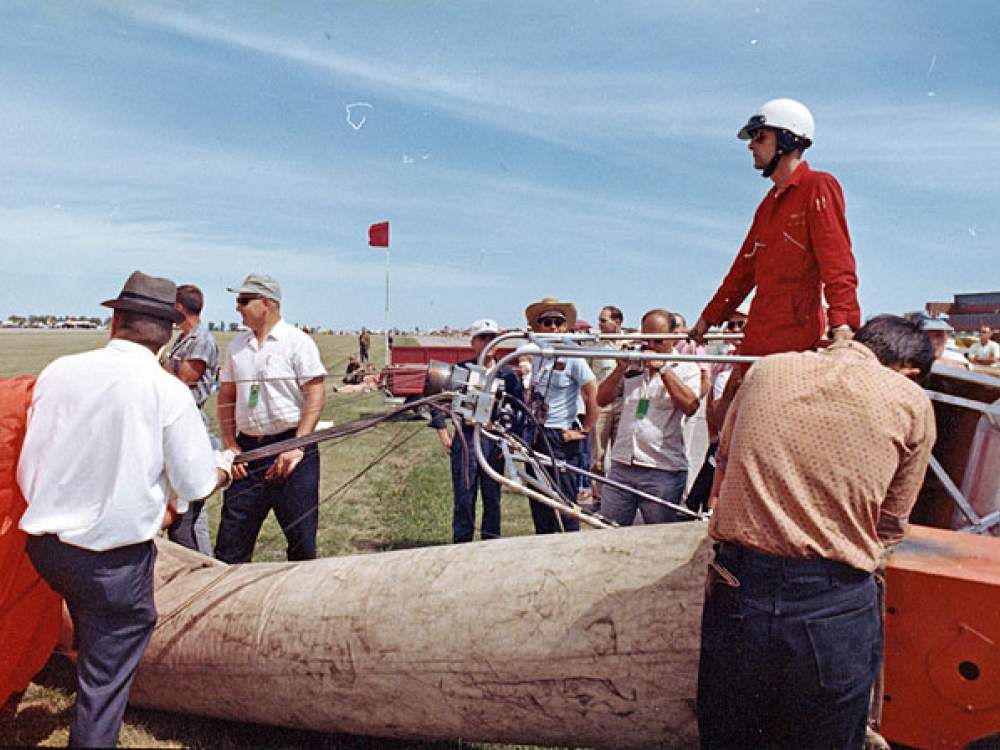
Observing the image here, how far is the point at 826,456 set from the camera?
76.4 inches

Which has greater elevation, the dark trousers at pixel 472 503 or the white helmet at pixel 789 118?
the white helmet at pixel 789 118

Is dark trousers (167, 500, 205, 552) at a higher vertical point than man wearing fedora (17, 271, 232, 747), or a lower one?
lower

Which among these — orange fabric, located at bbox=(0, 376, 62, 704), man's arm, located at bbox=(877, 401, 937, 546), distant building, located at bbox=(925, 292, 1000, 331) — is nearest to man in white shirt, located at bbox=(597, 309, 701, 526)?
man's arm, located at bbox=(877, 401, 937, 546)

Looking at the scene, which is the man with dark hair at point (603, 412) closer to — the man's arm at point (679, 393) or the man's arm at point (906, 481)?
the man's arm at point (679, 393)

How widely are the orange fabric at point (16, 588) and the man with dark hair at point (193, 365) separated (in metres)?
1.69

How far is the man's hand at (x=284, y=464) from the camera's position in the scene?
4.45 m

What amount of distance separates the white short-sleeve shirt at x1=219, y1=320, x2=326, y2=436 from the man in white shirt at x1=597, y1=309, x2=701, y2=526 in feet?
6.86

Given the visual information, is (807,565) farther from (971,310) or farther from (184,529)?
A: (971,310)

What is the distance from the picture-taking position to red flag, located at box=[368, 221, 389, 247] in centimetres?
1526

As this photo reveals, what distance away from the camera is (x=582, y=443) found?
612 cm

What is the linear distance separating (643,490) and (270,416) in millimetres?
2476

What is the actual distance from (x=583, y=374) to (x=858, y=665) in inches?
157

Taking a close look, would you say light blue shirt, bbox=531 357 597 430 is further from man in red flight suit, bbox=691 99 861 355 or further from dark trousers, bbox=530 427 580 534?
man in red flight suit, bbox=691 99 861 355

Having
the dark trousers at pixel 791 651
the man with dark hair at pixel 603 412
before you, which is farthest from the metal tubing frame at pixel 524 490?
the man with dark hair at pixel 603 412
